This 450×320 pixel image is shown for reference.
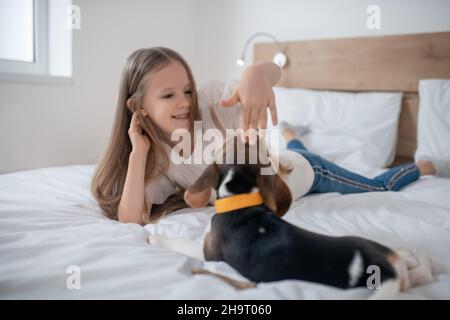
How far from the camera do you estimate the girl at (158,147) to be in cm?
113

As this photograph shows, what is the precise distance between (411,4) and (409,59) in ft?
0.95

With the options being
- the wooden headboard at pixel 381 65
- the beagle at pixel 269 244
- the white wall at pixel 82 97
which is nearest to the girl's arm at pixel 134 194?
the beagle at pixel 269 244

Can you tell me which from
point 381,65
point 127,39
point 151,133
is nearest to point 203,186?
point 151,133

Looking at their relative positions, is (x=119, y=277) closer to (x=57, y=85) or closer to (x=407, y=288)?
(x=407, y=288)

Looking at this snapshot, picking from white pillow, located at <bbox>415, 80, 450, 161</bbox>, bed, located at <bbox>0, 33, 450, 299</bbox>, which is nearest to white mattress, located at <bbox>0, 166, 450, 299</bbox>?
bed, located at <bbox>0, 33, 450, 299</bbox>

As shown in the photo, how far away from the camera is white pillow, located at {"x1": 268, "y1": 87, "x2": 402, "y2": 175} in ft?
5.59

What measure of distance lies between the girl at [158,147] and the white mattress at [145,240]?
0.08m

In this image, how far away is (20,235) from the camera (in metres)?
0.80

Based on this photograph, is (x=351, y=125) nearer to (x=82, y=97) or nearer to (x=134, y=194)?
(x=134, y=194)

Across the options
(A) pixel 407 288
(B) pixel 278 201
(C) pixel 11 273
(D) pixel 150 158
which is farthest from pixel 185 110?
→ (A) pixel 407 288

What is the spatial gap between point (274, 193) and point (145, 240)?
1.10 feet

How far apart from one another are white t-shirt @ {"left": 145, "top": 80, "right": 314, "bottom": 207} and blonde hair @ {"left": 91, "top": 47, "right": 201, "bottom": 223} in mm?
29

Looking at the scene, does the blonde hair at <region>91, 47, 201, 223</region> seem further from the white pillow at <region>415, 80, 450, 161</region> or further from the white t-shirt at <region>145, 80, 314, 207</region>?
the white pillow at <region>415, 80, 450, 161</region>

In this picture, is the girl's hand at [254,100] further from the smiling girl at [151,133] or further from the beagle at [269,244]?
the smiling girl at [151,133]
